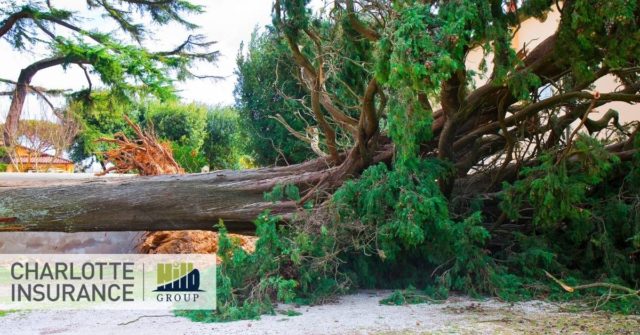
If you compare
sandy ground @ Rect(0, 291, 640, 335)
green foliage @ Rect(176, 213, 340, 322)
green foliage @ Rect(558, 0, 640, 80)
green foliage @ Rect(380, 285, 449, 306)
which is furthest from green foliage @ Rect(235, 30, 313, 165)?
green foliage @ Rect(558, 0, 640, 80)

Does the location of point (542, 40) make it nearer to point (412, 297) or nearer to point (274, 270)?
point (412, 297)

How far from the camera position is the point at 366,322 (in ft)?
18.6

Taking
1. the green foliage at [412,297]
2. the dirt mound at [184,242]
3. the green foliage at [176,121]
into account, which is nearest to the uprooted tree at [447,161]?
the green foliage at [412,297]

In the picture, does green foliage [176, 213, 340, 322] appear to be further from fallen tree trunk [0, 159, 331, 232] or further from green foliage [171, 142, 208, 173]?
green foliage [171, 142, 208, 173]

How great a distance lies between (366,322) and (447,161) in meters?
2.70

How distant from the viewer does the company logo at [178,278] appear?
7.04 metres

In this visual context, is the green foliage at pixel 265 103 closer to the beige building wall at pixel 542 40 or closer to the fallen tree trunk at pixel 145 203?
the beige building wall at pixel 542 40

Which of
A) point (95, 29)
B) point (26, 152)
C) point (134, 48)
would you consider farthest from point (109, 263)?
point (26, 152)

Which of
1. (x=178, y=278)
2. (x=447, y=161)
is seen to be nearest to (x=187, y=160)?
(x=178, y=278)

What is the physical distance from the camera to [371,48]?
7.74 meters

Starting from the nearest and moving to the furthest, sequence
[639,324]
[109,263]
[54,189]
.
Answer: [639,324] < [54,189] < [109,263]

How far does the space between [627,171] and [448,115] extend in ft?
8.19

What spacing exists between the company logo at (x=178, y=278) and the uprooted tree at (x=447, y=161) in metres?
0.67

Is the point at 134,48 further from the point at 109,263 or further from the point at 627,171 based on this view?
the point at 627,171
